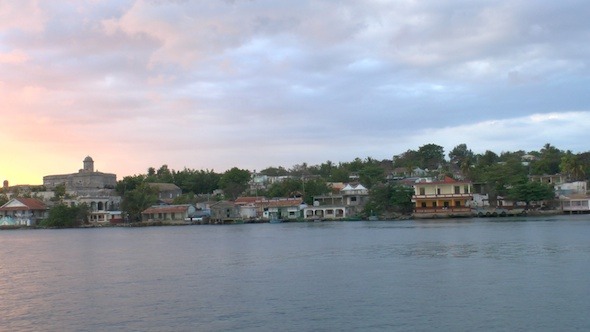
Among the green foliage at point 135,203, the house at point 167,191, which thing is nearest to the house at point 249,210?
the green foliage at point 135,203

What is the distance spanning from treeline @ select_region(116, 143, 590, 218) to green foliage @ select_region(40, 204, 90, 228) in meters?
5.71

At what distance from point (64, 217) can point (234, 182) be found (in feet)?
85.4

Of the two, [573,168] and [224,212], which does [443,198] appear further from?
[224,212]

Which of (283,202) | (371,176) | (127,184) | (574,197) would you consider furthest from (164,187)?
(574,197)

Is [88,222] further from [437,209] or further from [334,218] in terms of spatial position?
[437,209]

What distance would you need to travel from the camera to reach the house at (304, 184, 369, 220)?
74438mm

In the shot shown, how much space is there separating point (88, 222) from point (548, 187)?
54.2 m

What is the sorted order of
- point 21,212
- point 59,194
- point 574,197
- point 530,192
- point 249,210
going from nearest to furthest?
point 530,192 < point 574,197 < point 249,210 < point 21,212 < point 59,194

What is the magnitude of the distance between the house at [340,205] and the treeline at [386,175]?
2.16m

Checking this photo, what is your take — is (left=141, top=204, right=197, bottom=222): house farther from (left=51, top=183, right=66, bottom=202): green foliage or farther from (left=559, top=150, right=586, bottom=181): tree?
(left=559, top=150, right=586, bottom=181): tree

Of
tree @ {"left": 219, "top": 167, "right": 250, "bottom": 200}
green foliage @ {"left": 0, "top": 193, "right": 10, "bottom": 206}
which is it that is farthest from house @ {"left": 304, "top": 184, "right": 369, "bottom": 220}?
green foliage @ {"left": 0, "top": 193, "right": 10, "bottom": 206}

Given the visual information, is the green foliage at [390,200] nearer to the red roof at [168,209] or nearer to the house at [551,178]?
the house at [551,178]

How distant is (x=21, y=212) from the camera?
7912 centimetres

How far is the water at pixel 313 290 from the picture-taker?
49.3ft
